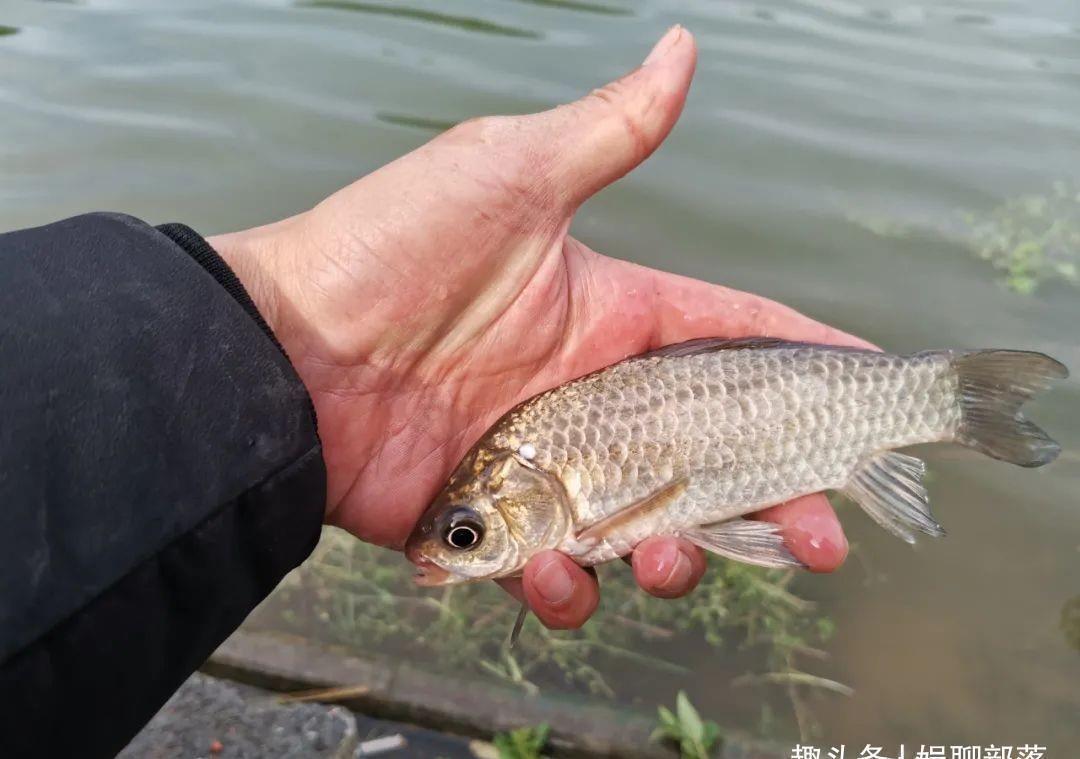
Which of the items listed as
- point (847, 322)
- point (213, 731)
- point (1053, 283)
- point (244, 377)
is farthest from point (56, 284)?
point (1053, 283)

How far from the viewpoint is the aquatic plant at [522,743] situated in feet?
10.1

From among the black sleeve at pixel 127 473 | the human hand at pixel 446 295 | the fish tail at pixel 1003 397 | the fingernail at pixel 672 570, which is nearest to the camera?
the black sleeve at pixel 127 473

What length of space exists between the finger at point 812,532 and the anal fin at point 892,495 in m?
0.15

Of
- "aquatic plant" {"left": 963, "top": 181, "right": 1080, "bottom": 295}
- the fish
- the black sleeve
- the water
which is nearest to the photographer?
the black sleeve

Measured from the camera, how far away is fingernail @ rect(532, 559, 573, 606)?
2.63 meters

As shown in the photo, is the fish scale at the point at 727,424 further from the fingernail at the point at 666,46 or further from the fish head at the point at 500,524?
the fingernail at the point at 666,46

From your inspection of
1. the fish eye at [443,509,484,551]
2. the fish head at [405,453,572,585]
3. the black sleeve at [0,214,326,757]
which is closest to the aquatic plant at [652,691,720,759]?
the fish head at [405,453,572,585]

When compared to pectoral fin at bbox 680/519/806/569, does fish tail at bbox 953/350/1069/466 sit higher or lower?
higher

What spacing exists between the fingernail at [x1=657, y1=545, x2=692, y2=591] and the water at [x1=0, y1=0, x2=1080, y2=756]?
1.24m

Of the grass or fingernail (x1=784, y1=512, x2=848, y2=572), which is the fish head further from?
the grass

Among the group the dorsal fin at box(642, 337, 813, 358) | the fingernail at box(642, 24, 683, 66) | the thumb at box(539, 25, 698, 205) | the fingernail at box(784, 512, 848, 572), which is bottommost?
the fingernail at box(784, 512, 848, 572)

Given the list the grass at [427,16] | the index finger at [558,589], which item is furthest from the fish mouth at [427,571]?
the grass at [427,16]

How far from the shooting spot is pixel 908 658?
3.88 meters

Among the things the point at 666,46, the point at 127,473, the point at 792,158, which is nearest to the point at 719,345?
the point at 666,46
